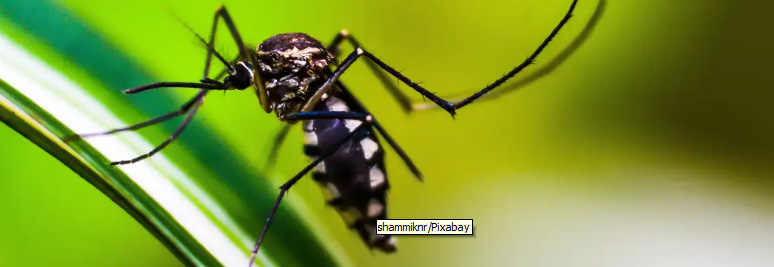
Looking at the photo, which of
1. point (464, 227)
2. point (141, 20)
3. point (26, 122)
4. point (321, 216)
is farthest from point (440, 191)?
point (26, 122)

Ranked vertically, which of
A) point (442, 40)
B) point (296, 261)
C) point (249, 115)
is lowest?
point (296, 261)

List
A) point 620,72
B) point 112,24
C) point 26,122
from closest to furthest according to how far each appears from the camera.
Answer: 1. point 26,122
2. point 112,24
3. point 620,72

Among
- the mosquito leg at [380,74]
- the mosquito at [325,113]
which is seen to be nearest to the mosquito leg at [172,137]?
the mosquito at [325,113]

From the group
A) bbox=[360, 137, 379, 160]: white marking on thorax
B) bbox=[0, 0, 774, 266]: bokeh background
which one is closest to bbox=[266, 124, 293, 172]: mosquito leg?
bbox=[0, 0, 774, 266]: bokeh background

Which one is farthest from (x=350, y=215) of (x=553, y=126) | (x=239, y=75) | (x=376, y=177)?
(x=553, y=126)

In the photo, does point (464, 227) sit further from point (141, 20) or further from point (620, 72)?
point (141, 20)

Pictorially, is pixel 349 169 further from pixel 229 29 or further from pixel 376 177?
pixel 229 29
